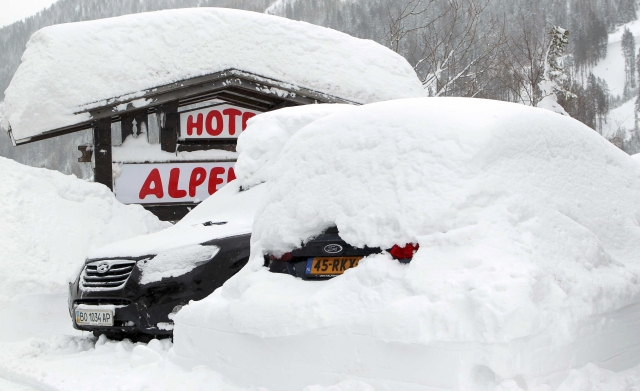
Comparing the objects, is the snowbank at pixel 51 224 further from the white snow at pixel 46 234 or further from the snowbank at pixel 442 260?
the snowbank at pixel 442 260

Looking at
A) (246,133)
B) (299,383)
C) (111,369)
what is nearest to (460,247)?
(299,383)

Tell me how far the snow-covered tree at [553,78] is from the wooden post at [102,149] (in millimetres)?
13052

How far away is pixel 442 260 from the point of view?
11.9 ft

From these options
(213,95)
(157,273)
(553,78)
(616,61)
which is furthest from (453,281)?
(616,61)

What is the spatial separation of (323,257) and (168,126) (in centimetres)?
804

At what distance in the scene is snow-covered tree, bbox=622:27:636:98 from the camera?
370ft

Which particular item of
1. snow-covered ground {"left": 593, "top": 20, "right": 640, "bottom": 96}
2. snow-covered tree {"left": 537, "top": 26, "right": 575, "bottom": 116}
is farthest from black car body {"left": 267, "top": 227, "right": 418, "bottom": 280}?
snow-covered ground {"left": 593, "top": 20, "right": 640, "bottom": 96}

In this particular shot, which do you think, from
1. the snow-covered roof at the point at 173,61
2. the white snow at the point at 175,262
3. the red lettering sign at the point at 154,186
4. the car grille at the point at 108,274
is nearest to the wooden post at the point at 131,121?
the snow-covered roof at the point at 173,61

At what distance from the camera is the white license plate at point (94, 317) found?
6.45 m

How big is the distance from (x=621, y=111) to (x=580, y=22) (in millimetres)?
20119

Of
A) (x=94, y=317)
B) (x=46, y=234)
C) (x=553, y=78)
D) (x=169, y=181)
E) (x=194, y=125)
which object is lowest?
(x=553, y=78)

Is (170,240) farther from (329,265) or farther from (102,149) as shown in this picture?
(102,149)

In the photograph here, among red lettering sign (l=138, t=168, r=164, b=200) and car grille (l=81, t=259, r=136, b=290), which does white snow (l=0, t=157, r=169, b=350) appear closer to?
red lettering sign (l=138, t=168, r=164, b=200)

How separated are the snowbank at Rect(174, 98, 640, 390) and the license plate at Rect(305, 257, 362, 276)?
105 mm
